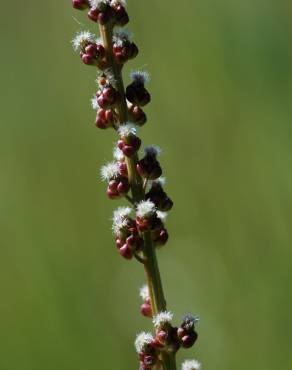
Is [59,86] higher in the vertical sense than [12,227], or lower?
higher

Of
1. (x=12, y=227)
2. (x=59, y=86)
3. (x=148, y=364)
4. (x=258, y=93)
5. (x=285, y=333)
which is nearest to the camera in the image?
(x=148, y=364)

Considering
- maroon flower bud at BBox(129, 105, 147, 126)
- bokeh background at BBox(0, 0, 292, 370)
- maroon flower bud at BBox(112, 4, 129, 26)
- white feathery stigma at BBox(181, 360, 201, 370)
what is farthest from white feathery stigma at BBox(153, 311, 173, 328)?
bokeh background at BBox(0, 0, 292, 370)

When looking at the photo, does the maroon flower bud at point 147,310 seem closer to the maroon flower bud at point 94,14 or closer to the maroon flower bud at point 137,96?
the maroon flower bud at point 137,96

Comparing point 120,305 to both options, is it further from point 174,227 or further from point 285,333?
point 285,333

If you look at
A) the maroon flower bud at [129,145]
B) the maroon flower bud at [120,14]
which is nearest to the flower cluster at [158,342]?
the maroon flower bud at [129,145]

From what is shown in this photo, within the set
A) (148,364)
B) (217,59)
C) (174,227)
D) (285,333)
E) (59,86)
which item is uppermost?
(59,86)

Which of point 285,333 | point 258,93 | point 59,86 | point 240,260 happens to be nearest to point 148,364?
point 285,333

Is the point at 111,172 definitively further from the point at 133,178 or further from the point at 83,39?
the point at 83,39

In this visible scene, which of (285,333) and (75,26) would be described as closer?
(285,333)
